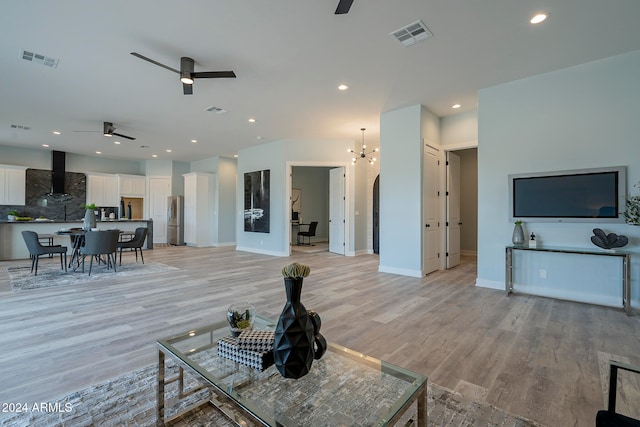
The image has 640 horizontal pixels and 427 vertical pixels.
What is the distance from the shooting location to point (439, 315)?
3355 mm

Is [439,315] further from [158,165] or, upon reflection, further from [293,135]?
[158,165]

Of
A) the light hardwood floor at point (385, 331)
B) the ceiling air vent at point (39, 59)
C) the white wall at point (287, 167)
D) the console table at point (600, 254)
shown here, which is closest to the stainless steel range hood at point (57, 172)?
the light hardwood floor at point (385, 331)

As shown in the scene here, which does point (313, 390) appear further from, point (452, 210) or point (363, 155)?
point (363, 155)

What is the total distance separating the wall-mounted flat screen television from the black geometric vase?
4.21m

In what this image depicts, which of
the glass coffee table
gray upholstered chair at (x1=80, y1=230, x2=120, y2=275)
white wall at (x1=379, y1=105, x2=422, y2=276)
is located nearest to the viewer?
the glass coffee table

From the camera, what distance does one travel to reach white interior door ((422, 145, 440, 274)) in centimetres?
544

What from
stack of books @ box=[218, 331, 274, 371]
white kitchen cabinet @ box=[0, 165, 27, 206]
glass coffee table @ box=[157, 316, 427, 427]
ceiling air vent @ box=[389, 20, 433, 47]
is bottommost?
glass coffee table @ box=[157, 316, 427, 427]

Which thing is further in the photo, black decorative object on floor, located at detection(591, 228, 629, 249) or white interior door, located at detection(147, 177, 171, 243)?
white interior door, located at detection(147, 177, 171, 243)

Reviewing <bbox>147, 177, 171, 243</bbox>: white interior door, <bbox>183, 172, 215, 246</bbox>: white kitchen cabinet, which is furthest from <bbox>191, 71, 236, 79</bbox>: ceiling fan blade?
<bbox>147, 177, 171, 243</bbox>: white interior door

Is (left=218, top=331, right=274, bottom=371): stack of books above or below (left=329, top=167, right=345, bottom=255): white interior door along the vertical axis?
below

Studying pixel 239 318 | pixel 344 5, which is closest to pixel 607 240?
pixel 344 5

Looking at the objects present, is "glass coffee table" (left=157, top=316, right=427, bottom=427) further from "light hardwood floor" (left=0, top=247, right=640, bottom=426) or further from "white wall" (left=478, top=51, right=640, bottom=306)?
"white wall" (left=478, top=51, right=640, bottom=306)

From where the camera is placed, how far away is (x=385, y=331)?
2.89 metres

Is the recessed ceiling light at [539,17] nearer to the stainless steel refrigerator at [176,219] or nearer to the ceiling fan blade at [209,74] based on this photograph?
the ceiling fan blade at [209,74]
